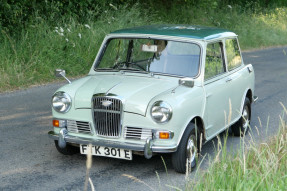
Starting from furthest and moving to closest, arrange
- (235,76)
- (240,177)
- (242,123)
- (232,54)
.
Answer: (242,123), (232,54), (235,76), (240,177)

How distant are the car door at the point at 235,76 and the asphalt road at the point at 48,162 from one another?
53cm

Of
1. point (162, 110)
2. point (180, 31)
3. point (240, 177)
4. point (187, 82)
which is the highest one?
point (180, 31)

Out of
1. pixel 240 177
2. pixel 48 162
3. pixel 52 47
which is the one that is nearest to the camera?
pixel 240 177

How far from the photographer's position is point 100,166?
20.2 feet

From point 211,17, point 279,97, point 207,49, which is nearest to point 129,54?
point 207,49

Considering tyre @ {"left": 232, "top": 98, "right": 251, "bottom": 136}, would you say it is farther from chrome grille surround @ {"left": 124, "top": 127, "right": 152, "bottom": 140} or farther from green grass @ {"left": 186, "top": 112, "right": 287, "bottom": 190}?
green grass @ {"left": 186, "top": 112, "right": 287, "bottom": 190}

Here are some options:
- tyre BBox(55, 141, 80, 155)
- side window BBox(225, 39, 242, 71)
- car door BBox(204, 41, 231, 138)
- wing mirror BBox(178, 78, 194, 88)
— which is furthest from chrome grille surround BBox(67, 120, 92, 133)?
side window BBox(225, 39, 242, 71)

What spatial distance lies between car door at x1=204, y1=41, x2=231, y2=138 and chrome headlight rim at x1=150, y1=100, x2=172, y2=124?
2.91 feet

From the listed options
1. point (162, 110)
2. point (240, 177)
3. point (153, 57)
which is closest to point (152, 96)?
point (162, 110)

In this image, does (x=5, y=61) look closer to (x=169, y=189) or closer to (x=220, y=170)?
(x=169, y=189)

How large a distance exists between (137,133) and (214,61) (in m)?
1.91

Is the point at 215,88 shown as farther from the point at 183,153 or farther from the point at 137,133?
the point at 137,133

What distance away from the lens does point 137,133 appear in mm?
5672

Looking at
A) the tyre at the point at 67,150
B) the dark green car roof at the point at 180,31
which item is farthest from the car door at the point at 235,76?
the tyre at the point at 67,150
